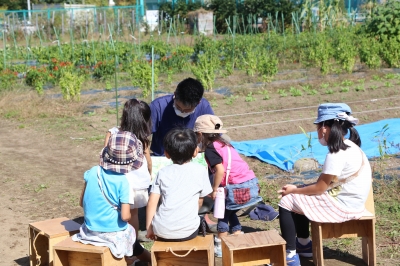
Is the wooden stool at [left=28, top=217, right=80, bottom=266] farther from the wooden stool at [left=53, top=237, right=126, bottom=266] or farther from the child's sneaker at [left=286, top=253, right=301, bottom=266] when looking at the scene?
the child's sneaker at [left=286, top=253, right=301, bottom=266]

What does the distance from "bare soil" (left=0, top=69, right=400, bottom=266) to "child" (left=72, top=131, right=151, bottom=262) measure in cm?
99

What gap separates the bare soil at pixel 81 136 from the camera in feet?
16.0

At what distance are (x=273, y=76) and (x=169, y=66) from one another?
10.0ft

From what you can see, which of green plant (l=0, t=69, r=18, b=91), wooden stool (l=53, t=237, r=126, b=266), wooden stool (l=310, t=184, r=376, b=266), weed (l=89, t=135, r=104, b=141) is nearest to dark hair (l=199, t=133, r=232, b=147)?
wooden stool (l=310, t=184, r=376, b=266)

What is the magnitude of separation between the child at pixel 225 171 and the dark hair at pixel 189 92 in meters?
0.38

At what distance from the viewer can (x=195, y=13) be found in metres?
30.5

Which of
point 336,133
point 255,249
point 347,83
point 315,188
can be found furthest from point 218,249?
point 347,83

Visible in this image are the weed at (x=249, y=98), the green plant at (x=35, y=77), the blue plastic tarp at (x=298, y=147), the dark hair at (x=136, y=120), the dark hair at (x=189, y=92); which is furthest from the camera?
the green plant at (x=35, y=77)

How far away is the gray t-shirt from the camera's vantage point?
3.58 meters

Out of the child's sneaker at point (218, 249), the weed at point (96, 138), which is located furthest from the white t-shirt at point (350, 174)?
the weed at point (96, 138)

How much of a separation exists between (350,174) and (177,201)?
111 centimetres

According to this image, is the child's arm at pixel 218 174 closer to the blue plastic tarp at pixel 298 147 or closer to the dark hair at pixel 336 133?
the dark hair at pixel 336 133

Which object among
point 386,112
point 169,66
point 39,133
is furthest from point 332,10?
point 39,133

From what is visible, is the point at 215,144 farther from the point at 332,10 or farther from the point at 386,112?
the point at 332,10
